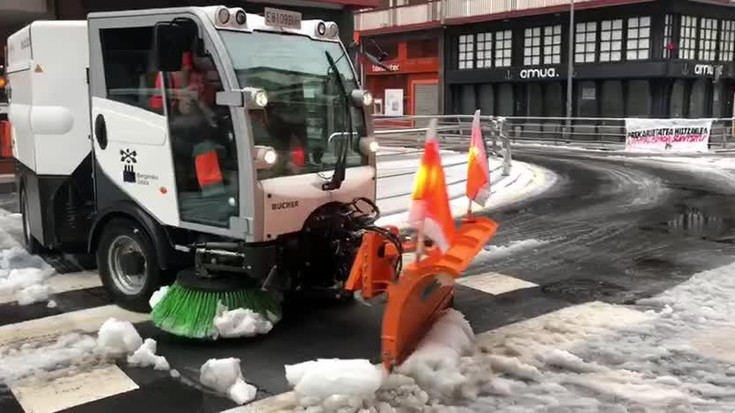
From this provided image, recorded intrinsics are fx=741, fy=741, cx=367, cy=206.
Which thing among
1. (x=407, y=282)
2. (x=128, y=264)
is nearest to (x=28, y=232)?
(x=128, y=264)

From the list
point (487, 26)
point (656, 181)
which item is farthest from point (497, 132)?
point (487, 26)

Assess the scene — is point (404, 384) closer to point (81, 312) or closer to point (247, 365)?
point (247, 365)

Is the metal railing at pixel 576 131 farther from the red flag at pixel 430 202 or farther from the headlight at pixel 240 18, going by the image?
the red flag at pixel 430 202

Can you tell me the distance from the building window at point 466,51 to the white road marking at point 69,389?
32.5 metres

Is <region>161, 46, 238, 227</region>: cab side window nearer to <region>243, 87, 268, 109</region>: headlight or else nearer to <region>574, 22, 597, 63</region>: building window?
<region>243, 87, 268, 109</region>: headlight

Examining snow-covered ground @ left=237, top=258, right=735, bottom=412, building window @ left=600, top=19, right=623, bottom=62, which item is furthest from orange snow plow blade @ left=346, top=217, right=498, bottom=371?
building window @ left=600, top=19, right=623, bottom=62

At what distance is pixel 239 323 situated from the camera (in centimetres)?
540

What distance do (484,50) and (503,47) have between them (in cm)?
123

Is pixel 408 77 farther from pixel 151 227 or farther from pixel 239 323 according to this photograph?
pixel 239 323

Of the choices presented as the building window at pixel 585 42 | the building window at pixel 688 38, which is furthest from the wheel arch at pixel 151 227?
the building window at pixel 585 42

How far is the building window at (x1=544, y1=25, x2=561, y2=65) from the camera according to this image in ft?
104

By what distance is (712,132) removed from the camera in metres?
25.5

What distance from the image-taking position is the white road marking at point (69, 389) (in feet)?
14.5

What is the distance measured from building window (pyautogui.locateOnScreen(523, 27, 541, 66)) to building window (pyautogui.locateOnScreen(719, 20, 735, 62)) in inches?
294
